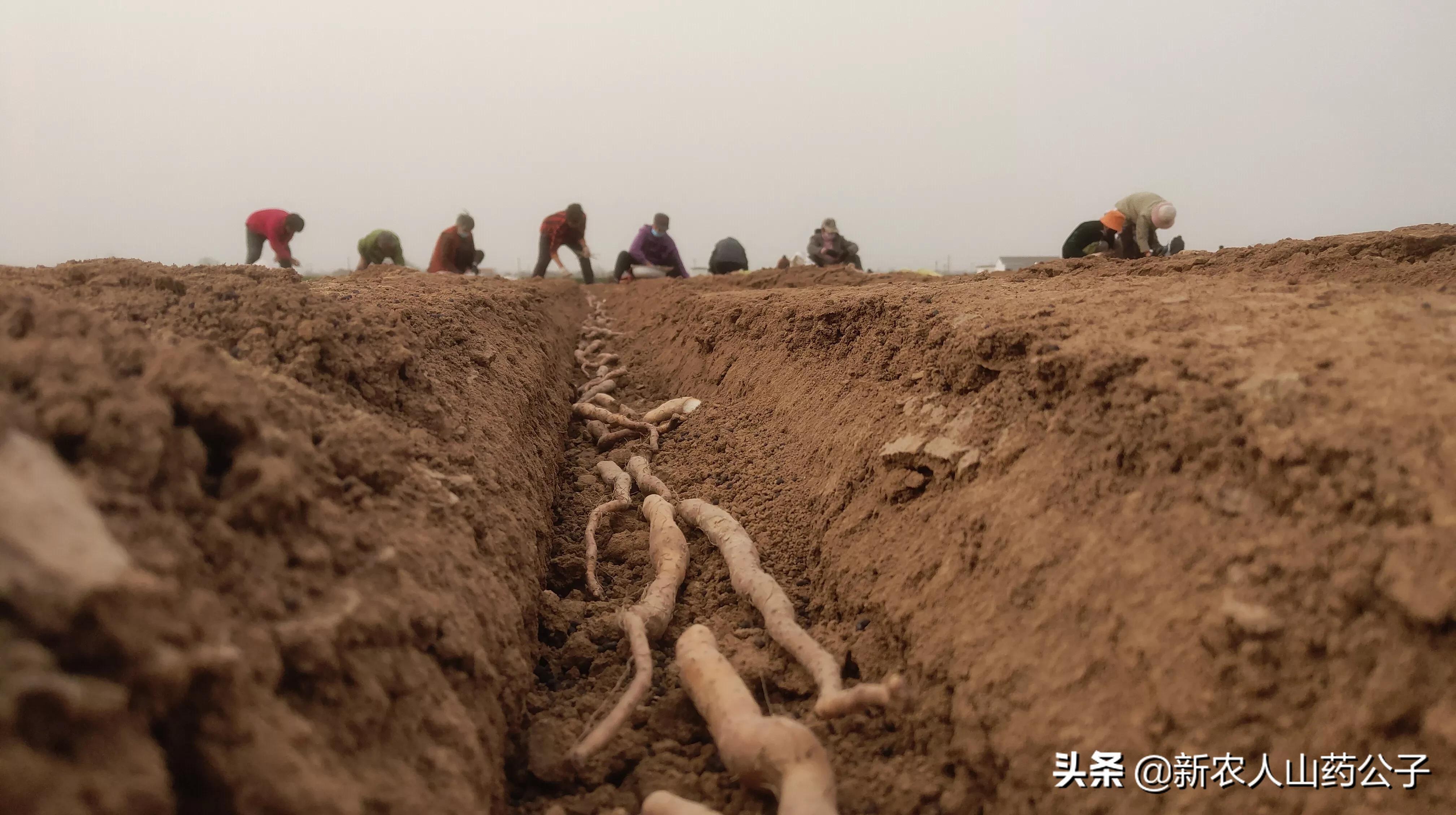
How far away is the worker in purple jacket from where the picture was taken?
1294 cm

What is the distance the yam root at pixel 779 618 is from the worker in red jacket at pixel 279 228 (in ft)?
33.5

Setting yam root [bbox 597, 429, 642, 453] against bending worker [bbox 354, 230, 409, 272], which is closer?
yam root [bbox 597, 429, 642, 453]

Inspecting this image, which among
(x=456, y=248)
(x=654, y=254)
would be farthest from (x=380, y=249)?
(x=654, y=254)

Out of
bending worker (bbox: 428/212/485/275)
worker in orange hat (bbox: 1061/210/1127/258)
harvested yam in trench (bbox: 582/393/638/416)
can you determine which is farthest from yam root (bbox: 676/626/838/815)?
bending worker (bbox: 428/212/485/275)

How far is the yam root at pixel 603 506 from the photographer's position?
2.50 meters

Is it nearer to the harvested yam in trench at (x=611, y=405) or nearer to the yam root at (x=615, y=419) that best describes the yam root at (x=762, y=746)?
the yam root at (x=615, y=419)

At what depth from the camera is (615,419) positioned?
4.13 metres

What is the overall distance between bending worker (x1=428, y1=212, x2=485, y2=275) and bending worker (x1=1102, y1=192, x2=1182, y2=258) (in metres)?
9.50

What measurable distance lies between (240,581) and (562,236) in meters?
12.5

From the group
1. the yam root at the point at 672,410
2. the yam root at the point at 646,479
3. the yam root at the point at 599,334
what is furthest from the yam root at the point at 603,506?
the yam root at the point at 599,334

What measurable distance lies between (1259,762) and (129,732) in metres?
1.70

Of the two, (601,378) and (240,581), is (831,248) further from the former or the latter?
(240,581)

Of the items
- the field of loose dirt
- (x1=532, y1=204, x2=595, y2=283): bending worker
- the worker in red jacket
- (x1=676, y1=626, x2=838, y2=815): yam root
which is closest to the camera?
the field of loose dirt

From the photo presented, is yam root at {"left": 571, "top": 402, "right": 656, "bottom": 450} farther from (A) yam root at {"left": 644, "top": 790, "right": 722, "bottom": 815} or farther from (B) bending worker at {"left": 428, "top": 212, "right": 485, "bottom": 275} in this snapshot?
(B) bending worker at {"left": 428, "top": 212, "right": 485, "bottom": 275}
